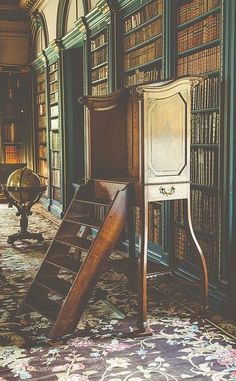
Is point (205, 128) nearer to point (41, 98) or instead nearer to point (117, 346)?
point (117, 346)

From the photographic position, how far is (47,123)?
34.4 feet

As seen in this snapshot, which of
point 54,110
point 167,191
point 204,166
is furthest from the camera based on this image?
point 54,110

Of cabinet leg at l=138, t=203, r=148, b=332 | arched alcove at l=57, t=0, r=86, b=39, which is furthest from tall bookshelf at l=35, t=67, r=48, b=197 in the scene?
cabinet leg at l=138, t=203, r=148, b=332

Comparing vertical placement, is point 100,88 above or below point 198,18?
below

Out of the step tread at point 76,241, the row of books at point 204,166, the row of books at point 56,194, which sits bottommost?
the row of books at point 56,194

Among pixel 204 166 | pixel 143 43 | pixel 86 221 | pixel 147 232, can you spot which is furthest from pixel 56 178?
pixel 147 232

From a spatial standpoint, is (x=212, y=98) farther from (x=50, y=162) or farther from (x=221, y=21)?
(x=50, y=162)

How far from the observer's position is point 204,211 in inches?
185

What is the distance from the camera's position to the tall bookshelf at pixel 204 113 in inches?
175

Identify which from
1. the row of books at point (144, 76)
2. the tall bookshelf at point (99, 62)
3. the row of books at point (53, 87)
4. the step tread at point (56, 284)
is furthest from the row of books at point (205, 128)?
the row of books at point (53, 87)

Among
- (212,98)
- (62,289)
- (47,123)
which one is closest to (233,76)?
(212,98)

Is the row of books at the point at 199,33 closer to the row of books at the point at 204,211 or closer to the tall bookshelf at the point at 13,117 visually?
the row of books at the point at 204,211

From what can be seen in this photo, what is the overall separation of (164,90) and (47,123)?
702cm

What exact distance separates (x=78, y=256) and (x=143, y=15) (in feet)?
10.0
